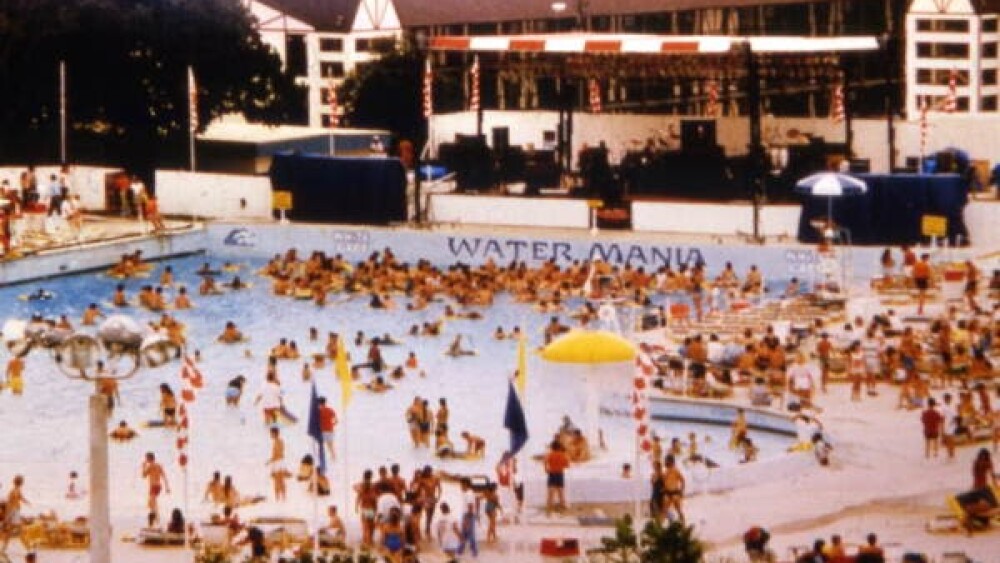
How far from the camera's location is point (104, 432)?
21.4 metres

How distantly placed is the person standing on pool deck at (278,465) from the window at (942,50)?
3501 centimetres

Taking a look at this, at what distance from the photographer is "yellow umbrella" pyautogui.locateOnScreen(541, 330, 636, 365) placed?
3244 centimetres

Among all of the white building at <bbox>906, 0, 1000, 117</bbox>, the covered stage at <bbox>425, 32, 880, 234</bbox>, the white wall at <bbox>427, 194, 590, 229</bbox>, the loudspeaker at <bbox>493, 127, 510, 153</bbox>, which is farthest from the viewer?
the white building at <bbox>906, 0, 1000, 117</bbox>

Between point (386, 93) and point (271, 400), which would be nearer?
point (271, 400)

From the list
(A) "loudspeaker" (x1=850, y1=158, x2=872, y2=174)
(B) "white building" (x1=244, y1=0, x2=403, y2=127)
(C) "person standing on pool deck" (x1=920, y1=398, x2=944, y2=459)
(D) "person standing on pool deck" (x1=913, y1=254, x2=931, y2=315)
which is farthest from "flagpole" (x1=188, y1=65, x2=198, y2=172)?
(C) "person standing on pool deck" (x1=920, y1=398, x2=944, y2=459)

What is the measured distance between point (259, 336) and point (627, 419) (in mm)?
10521

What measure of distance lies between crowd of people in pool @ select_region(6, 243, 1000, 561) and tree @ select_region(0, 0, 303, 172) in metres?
8.69

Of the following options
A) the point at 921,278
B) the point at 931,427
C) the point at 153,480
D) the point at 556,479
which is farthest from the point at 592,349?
the point at 921,278

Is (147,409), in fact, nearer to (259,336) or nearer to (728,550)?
(259,336)

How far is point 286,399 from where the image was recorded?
39750 mm

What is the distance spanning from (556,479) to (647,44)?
23.8 meters

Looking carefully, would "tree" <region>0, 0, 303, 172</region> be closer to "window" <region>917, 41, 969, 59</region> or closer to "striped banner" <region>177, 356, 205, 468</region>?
"window" <region>917, 41, 969, 59</region>

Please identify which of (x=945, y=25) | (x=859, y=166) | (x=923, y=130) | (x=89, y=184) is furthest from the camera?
(x=945, y=25)

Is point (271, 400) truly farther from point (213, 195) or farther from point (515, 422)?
point (213, 195)
